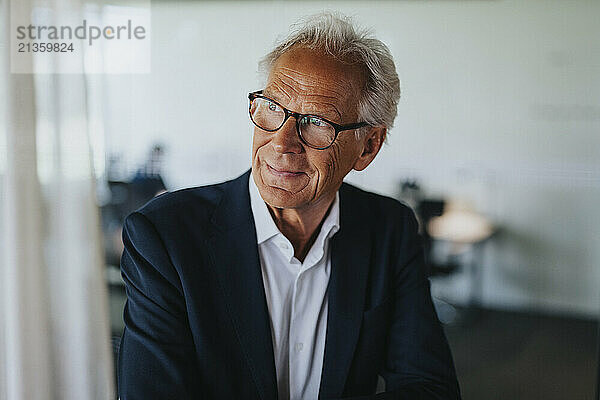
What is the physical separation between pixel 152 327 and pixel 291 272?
328 mm

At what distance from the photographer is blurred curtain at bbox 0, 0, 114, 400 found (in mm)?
1811

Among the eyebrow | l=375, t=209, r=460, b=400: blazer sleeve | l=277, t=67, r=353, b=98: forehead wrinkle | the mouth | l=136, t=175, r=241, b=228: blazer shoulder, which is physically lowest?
l=375, t=209, r=460, b=400: blazer sleeve

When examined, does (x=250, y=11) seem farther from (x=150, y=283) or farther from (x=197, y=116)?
(x=150, y=283)

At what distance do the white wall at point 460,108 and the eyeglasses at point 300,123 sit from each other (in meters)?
0.90

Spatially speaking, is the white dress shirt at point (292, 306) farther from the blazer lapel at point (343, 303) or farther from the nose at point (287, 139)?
the nose at point (287, 139)

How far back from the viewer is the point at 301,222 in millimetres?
1482

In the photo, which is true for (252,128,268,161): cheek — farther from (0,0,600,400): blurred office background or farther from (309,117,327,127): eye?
(0,0,600,400): blurred office background

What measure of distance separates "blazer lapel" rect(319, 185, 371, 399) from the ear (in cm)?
15

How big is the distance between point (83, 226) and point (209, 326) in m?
0.74

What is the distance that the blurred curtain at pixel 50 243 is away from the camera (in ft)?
5.94

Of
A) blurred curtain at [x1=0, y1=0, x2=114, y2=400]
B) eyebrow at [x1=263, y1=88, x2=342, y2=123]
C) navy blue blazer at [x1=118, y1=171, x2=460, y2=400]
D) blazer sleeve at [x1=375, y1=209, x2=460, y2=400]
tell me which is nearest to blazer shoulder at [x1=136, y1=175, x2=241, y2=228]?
navy blue blazer at [x1=118, y1=171, x2=460, y2=400]

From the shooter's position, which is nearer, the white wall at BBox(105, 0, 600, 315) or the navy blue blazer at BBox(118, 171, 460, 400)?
the navy blue blazer at BBox(118, 171, 460, 400)

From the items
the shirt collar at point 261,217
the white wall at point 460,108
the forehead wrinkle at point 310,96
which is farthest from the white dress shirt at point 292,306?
the white wall at point 460,108

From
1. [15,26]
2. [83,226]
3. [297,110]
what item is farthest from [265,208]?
[15,26]
